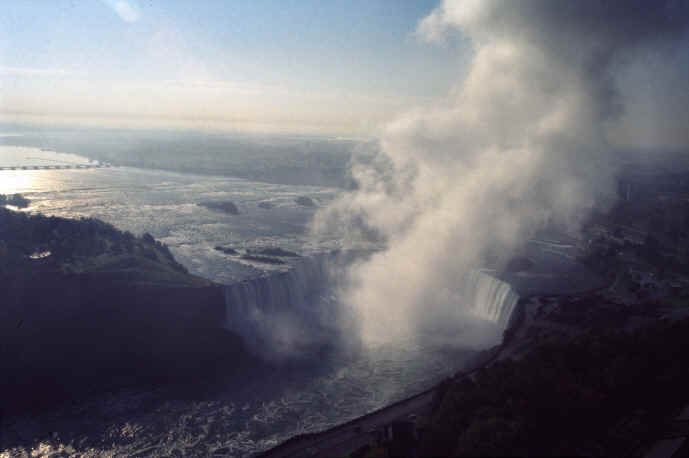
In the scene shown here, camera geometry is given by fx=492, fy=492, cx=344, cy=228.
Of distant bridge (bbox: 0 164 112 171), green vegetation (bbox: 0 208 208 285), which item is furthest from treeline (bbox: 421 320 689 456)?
distant bridge (bbox: 0 164 112 171)

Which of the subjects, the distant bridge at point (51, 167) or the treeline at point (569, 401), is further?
the distant bridge at point (51, 167)

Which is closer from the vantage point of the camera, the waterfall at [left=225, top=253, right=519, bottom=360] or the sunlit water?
the sunlit water

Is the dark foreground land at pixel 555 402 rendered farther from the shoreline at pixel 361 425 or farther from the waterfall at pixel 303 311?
the waterfall at pixel 303 311

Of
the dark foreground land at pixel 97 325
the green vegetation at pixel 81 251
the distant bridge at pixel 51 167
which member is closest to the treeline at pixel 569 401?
the dark foreground land at pixel 97 325

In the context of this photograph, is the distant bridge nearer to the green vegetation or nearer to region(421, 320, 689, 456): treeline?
the green vegetation

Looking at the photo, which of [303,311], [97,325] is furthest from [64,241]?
[303,311]

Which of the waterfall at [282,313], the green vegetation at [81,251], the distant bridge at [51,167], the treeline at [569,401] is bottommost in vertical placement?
the waterfall at [282,313]
